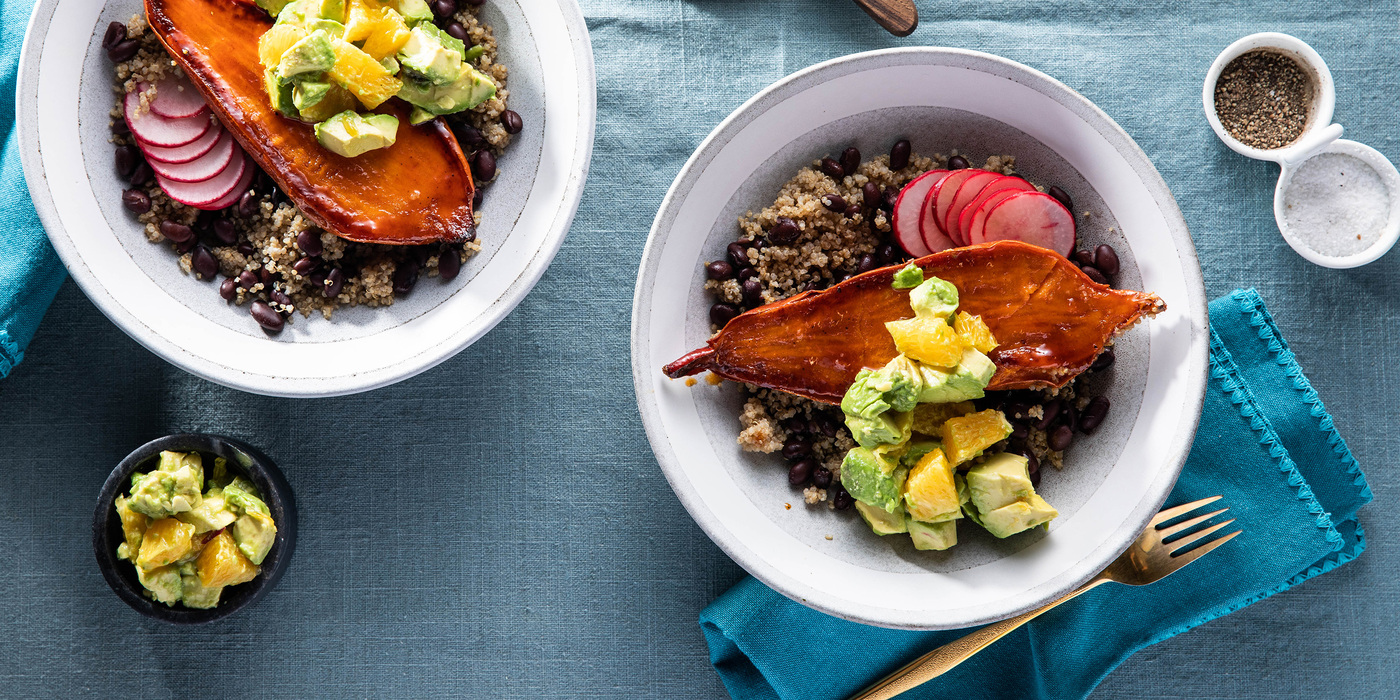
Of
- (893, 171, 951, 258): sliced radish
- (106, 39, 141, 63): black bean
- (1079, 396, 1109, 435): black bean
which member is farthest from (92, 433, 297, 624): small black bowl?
(1079, 396, 1109, 435): black bean

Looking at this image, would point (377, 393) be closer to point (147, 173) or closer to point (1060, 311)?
point (147, 173)

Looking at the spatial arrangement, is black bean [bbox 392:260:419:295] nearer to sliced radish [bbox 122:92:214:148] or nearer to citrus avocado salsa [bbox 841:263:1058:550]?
sliced radish [bbox 122:92:214:148]

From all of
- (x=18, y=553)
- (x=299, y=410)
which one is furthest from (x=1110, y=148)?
(x=18, y=553)

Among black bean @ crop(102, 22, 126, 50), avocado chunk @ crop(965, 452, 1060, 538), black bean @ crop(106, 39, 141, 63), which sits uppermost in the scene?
black bean @ crop(102, 22, 126, 50)

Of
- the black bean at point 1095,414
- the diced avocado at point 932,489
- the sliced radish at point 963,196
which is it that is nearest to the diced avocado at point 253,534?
the diced avocado at point 932,489

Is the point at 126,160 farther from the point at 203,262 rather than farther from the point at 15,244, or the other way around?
the point at 15,244

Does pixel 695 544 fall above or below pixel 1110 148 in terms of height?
below

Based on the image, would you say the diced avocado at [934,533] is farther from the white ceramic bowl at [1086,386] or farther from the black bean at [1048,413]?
the black bean at [1048,413]
